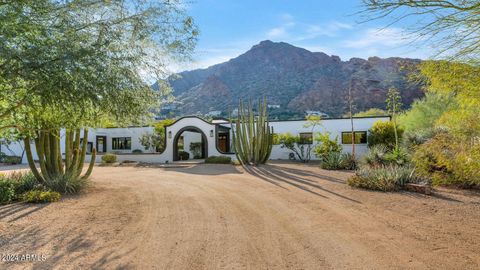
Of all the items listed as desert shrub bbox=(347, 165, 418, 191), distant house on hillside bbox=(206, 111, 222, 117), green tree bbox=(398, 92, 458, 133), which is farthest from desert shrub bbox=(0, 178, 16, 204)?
distant house on hillside bbox=(206, 111, 222, 117)

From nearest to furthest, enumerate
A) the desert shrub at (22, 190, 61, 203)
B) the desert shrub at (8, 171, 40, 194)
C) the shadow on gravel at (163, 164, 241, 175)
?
the desert shrub at (22, 190, 61, 203), the desert shrub at (8, 171, 40, 194), the shadow on gravel at (163, 164, 241, 175)

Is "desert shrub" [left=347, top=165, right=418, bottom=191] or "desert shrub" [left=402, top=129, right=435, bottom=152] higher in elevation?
"desert shrub" [left=402, top=129, right=435, bottom=152]

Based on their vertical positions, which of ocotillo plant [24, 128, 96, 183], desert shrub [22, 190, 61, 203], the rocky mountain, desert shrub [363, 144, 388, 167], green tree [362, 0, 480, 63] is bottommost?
desert shrub [22, 190, 61, 203]

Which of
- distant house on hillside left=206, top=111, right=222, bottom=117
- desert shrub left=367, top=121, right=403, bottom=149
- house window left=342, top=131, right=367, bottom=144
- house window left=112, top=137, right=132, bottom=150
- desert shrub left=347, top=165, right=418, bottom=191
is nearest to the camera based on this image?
desert shrub left=347, top=165, right=418, bottom=191

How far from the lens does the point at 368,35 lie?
187 inches

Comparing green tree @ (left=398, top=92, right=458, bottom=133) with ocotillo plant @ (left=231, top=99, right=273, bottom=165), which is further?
green tree @ (left=398, top=92, right=458, bottom=133)

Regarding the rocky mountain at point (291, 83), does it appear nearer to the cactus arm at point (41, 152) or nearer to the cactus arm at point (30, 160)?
the cactus arm at point (41, 152)

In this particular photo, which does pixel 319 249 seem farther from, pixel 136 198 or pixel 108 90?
pixel 136 198

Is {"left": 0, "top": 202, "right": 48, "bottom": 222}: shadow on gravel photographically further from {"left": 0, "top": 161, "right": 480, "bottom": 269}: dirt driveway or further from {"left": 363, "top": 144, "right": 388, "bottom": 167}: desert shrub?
{"left": 363, "top": 144, "right": 388, "bottom": 167}: desert shrub

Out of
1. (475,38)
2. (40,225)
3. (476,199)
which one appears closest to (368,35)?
(475,38)

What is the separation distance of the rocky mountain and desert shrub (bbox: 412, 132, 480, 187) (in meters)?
42.2

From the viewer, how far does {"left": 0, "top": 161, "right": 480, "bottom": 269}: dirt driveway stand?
4172 millimetres

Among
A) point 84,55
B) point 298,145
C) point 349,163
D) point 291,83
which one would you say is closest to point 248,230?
point 84,55

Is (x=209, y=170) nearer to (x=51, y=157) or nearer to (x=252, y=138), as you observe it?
(x=252, y=138)
